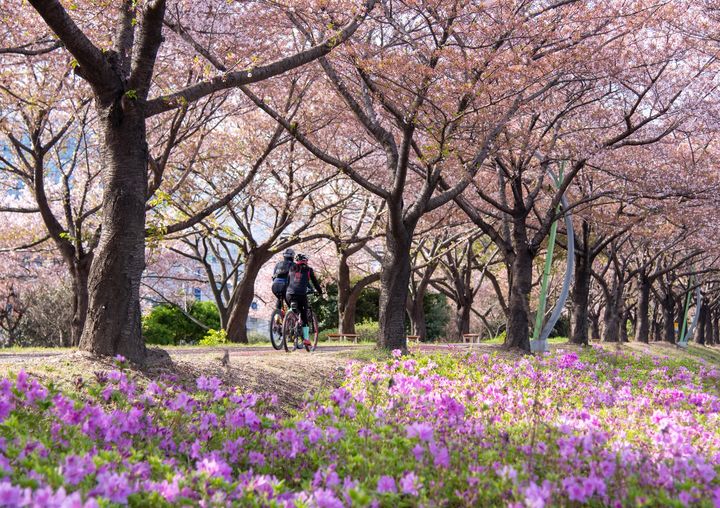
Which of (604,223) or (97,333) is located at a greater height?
(604,223)

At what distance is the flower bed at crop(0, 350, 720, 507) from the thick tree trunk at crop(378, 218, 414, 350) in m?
6.32

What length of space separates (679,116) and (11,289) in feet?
96.1

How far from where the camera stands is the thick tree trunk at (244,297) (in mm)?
21114

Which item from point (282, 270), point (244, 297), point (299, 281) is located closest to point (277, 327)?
point (282, 270)

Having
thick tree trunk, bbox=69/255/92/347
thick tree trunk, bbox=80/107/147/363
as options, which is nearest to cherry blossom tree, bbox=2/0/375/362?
thick tree trunk, bbox=80/107/147/363

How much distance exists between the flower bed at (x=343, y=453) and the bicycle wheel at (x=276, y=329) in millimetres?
7251

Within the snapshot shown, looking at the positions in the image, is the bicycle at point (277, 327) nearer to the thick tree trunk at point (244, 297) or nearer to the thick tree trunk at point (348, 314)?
the thick tree trunk at point (244, 297)

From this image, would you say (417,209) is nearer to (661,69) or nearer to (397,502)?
(661,69)

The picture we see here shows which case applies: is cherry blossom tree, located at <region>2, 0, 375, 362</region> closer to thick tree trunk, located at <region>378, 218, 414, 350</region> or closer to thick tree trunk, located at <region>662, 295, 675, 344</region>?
thick tree trunk, located at <region>378, 218, 414, 350</region>

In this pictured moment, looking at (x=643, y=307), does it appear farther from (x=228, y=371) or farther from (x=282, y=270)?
(x=228, y=371)

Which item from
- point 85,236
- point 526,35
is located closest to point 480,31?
point 526,35

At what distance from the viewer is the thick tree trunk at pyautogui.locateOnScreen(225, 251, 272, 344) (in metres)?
21.1

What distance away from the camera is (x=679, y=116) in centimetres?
1691

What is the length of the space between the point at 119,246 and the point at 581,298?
58.2 ft
